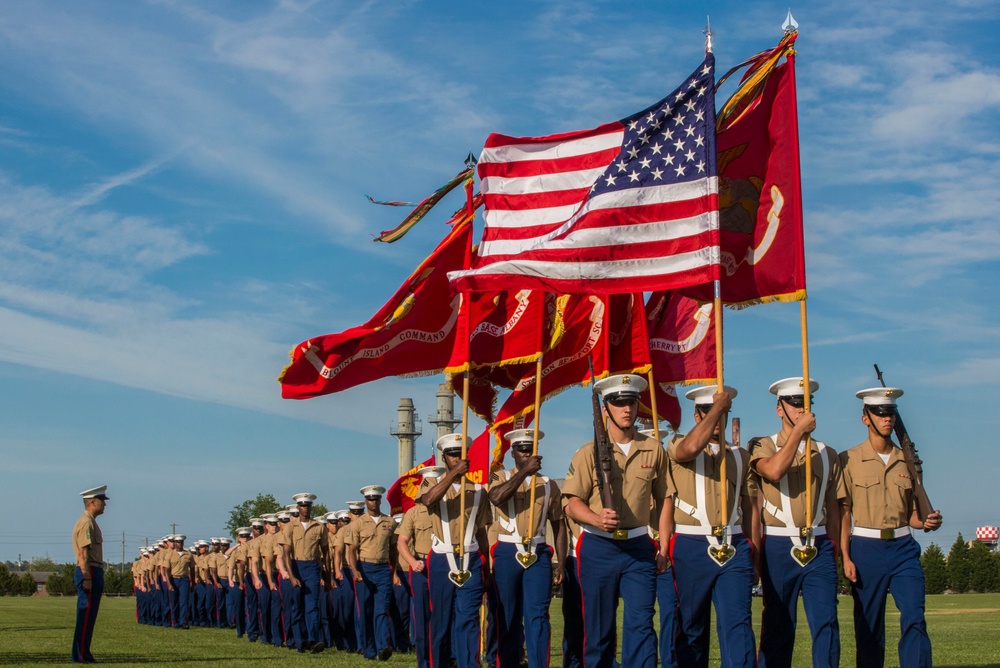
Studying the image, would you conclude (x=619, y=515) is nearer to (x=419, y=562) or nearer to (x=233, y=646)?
(x=419, y=562)

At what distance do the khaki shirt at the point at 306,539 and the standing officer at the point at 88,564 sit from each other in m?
4.15

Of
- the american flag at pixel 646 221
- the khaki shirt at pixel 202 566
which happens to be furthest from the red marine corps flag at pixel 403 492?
the khaki shirt at pixel 202 566

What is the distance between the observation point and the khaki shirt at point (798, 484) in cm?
927

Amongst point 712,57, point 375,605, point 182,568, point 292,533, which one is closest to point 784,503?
point 712,57

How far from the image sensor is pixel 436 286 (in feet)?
46.2

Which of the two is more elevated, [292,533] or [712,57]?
[712,57]

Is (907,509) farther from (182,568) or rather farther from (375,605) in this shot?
(182,568)

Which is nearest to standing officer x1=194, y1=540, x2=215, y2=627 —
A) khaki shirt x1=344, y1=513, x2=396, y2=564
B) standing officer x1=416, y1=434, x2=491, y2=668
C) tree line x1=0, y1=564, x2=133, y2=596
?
khaki shirt x1=344, y1=513, x2=396, y2=564

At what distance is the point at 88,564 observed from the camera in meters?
15.5

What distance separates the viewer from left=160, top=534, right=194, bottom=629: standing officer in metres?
31.3

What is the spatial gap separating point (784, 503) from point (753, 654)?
1257 millimetres

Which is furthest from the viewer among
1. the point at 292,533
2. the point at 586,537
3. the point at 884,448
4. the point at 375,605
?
the point at 292,533

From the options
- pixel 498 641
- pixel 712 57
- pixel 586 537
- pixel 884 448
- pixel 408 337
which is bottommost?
pixel 498 641

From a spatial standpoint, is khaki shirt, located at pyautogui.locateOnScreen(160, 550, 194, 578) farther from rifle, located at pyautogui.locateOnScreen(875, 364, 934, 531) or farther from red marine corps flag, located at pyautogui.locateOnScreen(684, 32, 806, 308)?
rifle, located at pyautogui.locateOnScreen(875, 364, 934, 531)
